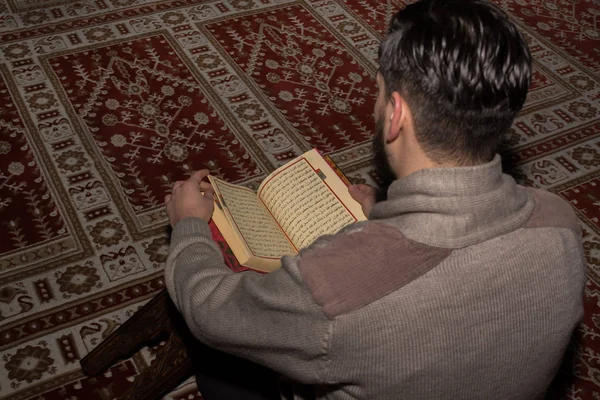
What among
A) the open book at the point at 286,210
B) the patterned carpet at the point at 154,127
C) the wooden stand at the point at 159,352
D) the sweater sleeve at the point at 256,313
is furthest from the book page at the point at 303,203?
the patterned carpet at the point at 154,127

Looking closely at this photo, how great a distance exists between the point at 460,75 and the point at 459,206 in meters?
0.22

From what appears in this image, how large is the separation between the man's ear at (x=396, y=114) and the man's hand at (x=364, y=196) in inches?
19.8

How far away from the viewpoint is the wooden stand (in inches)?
73.9

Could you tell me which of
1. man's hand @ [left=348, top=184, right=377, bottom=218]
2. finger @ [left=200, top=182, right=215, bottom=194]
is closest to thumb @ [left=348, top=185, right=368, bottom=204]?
man's hand @ [left=348, top=184, right=377, bottom=218]

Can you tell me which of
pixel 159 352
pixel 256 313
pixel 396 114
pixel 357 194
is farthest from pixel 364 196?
pixel 159 352

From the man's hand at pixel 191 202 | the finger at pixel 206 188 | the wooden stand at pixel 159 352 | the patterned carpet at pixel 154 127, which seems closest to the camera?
the man's hand at pixel 191 202

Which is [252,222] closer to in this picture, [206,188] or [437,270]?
[206,188]

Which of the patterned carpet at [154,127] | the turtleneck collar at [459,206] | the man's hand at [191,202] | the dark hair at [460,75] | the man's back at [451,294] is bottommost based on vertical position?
the patterned carpet at [154,127]

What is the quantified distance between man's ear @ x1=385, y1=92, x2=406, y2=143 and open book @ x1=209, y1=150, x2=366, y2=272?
1.54 feet

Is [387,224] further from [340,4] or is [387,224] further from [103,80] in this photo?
[340,4]

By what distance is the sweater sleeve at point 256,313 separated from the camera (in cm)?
103

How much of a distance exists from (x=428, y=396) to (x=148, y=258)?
164 centimetres

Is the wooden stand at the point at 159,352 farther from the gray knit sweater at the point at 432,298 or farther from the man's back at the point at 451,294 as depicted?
the man's back at the point at 451,294

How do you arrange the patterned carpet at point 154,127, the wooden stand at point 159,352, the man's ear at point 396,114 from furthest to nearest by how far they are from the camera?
the patterned carpet at point 154,127 → the wooden stand at point 159,352 → the man's ear at point 396,114
